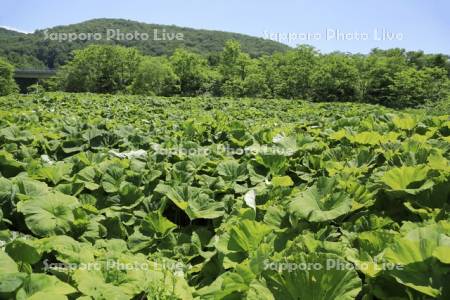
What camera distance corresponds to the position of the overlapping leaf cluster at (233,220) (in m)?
1.30

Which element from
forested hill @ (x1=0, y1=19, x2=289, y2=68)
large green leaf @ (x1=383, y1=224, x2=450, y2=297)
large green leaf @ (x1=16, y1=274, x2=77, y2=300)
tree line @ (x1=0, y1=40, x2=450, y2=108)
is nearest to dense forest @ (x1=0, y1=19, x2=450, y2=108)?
tree line @ (x1=0, y1=40, x2=450, y2=108)

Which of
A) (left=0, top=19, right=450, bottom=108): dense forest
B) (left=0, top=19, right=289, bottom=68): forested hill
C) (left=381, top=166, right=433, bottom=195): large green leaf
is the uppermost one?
(left=0, top=19, right=289, bottom=68): forested hill

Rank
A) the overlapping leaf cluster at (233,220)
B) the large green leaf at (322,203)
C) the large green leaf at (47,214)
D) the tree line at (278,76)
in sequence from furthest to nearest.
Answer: the tree line at (278,76), the large green leaf at (47,214), the large green leaf at (322,203), the overlapping leaf cluster at (233,220)

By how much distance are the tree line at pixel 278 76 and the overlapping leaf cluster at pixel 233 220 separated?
4372cm

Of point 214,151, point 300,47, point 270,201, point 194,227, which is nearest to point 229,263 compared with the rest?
point 270,201

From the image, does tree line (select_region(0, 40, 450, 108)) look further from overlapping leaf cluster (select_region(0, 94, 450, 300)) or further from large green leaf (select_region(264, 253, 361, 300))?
large green leaf (select_region(264, 253, 361, 300))

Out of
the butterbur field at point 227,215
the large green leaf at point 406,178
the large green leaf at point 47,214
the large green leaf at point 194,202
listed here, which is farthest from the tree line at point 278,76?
the large green leaf at point 47,214

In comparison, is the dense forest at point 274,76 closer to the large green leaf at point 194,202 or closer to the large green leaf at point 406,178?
→ the large green leaf at point 194,202

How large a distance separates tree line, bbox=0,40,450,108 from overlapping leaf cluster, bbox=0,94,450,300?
43723 mm

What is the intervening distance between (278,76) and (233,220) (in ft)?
172

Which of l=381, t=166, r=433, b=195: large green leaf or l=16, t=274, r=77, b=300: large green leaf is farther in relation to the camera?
l=381, t=166, r=433, b=195: large green leaf

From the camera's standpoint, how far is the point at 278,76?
53219 mm

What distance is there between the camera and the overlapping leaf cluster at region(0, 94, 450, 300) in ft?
4.28

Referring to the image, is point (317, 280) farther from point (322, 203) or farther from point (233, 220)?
point (233, 220)
